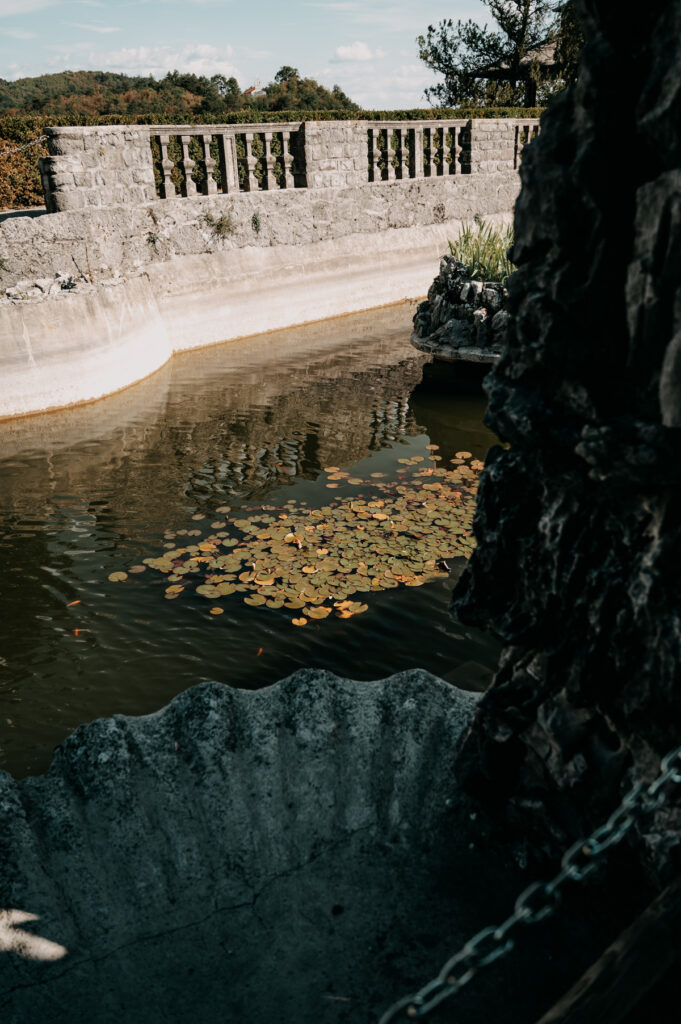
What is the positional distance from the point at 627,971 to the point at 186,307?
11194mm

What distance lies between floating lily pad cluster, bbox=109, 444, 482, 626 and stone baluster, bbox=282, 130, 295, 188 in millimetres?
8490

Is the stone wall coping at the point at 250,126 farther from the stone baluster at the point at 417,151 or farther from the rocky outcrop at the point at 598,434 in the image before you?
the rocky outcrop at the point at 598,434

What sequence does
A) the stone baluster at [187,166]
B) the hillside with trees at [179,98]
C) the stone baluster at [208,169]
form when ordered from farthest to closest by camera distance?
the hillside with trees at [179,98]
the stone baluster at [208,169]
the stone baluster at [187,166]

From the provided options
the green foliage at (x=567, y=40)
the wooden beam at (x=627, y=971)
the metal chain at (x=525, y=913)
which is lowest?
the wooden beam at (x=627, y=971)

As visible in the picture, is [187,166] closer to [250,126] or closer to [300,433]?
[250,126]

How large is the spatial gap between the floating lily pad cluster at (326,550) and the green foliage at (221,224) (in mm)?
6998

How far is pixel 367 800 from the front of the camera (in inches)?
125

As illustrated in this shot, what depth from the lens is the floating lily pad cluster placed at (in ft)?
17.2

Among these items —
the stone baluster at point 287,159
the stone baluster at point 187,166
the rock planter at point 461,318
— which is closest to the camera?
the rock planter at point 461,318

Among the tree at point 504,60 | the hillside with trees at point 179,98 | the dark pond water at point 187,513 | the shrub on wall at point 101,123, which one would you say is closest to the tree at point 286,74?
the hillside with trees at point 179,98

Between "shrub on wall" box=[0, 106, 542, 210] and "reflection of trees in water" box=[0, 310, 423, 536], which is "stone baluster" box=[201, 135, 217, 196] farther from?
"reflection of trees in water" box=[0, 310, 423, 536]

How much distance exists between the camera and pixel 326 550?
572 cm

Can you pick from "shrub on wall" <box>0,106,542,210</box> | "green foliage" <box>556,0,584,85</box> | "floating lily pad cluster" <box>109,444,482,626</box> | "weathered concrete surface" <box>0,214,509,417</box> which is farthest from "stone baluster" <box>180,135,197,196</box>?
"green foliage" <box>556,0,584,85</box>

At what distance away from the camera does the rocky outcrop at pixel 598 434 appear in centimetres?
202
